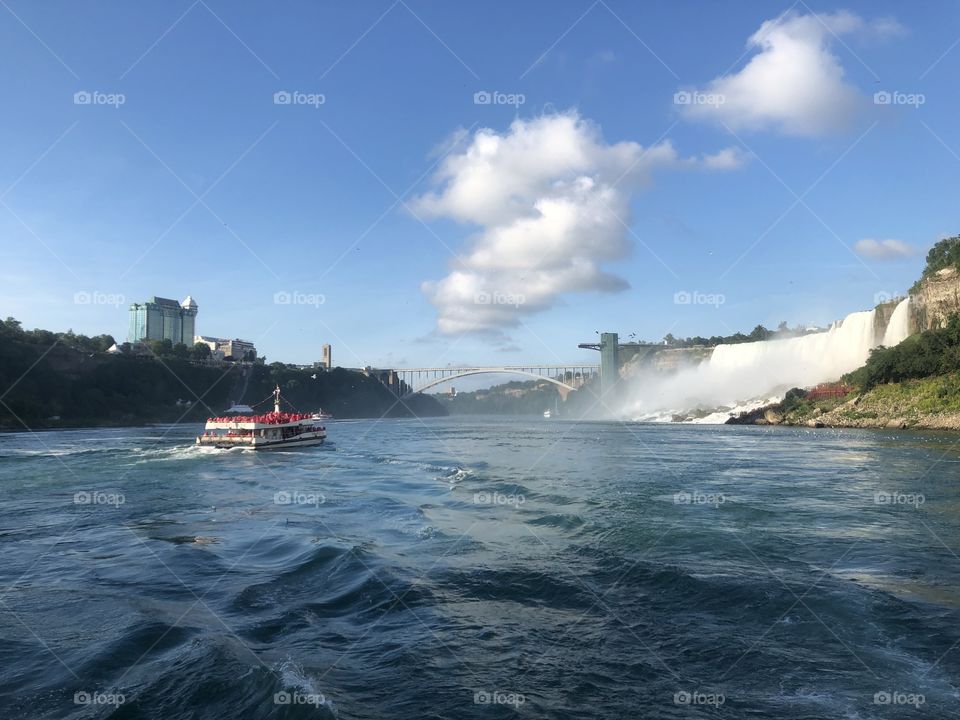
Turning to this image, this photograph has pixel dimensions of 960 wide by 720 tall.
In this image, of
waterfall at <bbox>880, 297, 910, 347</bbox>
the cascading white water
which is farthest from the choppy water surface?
the cascading white water

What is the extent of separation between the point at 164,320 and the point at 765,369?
166 metres

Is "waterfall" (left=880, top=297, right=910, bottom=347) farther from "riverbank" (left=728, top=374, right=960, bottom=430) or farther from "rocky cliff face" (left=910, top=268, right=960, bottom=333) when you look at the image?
"riverbank" (left=728, top=374, right=960, bottom=430)

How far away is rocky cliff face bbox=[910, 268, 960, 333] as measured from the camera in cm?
5622

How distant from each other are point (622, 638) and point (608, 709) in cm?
164

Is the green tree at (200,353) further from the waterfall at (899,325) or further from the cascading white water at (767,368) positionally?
the waterfall at (899,325)

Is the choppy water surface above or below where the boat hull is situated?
above

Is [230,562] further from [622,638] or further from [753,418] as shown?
[753,418]

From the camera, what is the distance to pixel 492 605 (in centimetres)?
795

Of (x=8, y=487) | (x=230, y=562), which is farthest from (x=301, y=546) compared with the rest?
(x=8, y=487)

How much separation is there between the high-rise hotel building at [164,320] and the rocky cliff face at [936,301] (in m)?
166

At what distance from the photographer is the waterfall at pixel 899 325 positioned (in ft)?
203

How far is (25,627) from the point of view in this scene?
7.28 m

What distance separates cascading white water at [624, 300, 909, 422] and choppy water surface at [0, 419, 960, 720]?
191 ft

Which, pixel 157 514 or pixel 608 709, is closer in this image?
pixel 608 709
